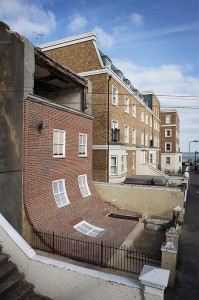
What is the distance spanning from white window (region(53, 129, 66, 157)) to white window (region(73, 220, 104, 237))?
→ 4507 millimetres

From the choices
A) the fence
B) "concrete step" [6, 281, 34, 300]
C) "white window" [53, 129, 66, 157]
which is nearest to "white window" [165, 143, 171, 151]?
"white window" [53, 129, 66, 157]

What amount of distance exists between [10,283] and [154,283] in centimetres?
446

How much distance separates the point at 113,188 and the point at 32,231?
892cm

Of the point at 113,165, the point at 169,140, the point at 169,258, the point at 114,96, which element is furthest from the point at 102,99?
the point at 169,140

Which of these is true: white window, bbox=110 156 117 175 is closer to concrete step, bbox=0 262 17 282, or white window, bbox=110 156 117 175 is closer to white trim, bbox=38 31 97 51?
white trim, bbox=38 31 97 51

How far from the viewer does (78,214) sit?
46.5 ft

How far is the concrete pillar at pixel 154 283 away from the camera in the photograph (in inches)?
215

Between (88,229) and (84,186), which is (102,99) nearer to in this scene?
(84,186)

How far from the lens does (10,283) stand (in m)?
6.83

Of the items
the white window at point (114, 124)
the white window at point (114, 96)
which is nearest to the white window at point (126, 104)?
the white window at point (114, 96)

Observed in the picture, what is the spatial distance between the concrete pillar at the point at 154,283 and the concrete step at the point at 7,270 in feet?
14.3

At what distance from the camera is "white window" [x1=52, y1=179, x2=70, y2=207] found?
13430 millimetres

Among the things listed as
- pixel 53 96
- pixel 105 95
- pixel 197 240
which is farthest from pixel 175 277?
pixel 53 96

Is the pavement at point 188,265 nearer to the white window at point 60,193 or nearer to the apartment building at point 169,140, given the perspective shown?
the white window at point 60,193
